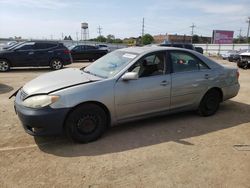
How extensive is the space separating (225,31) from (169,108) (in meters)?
68.9

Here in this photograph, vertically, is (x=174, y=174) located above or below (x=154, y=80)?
below

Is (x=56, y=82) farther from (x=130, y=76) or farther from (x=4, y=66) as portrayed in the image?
(x=4, y=66)

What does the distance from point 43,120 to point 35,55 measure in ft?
35.5

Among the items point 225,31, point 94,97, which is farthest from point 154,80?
point 225,31

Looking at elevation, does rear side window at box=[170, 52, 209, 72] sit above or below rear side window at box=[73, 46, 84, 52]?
below

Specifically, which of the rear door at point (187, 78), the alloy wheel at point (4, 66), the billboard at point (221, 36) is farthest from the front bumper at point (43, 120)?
the billboard at point (221, 36)

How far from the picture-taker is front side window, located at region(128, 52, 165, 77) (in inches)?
192

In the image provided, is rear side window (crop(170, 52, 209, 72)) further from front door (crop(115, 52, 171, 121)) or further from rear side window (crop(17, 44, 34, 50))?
rear side window (crop(17, 44, 34, 50))

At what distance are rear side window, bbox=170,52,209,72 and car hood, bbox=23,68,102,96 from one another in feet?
5.43

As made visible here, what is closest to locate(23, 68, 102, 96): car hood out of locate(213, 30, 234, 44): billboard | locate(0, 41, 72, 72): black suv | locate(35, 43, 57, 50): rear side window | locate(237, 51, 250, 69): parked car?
locate(0, 41, 72, 72): black suv

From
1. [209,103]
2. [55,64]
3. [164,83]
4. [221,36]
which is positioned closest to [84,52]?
[55,64]

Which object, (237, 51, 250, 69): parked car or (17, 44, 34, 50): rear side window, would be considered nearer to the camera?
(17, 44, 34, 50): rear side window

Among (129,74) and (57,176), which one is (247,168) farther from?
(57,176)

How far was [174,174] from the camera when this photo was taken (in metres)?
3.49
